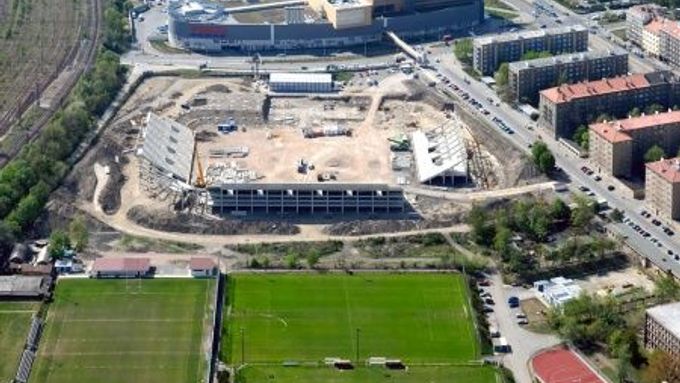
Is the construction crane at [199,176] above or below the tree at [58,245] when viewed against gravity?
below

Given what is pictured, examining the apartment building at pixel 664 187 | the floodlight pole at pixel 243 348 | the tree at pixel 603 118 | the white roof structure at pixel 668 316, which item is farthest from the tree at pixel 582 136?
the floodlight pole at pixel 243 348

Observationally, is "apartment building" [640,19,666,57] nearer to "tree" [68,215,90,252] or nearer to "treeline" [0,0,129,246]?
"treeline" [0,0,129,246]

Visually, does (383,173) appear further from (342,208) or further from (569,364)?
(569,364)

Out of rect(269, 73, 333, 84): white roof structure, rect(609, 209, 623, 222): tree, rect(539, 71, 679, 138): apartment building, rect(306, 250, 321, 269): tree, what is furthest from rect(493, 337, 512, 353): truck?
rect(269, 73, 333, 84): white roof structure

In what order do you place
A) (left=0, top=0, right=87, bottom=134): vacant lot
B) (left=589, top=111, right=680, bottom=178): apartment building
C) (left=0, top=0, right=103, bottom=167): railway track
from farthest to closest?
(left=0, top=0, right=87, bottom=134): vacant lot → (left=0, top=0, right=103, bottom=167): railway track → (left=589, top=111, right=680, bottom=178): apartment building

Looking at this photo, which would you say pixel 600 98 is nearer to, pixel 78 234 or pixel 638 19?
pixel 638 19

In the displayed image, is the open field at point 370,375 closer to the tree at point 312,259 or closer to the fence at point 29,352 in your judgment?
the fence at point 29,352
